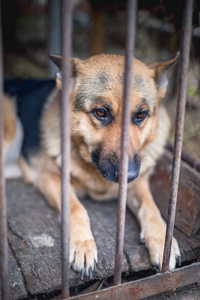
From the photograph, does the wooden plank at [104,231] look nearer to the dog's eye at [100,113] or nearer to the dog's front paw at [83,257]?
the dog's front paw at [83,257]

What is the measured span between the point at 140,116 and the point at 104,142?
366mm

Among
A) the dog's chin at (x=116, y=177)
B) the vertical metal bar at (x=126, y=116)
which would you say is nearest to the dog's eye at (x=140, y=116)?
the dog's chin at (x=116, y=177)

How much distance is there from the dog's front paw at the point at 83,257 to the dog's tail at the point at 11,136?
1.64 meters

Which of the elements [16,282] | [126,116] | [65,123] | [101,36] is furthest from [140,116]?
[101,36]

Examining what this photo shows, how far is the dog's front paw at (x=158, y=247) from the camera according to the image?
6.11ft

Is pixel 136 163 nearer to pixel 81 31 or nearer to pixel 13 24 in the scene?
pixel 81 31

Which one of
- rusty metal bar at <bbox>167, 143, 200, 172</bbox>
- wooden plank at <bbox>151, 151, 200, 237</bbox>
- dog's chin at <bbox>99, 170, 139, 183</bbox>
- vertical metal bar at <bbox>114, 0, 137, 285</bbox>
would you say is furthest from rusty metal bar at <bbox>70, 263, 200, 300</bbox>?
rusty metal bar at <bbox>167, 143, 200, 172</bbox>

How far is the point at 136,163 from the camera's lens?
195cm

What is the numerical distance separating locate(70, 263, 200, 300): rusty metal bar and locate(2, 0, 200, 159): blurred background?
181 cm

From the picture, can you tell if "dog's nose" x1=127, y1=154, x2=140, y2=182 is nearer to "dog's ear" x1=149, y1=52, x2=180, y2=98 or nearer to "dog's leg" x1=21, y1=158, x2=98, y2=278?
"dog's leg" x1=21, y1=158, x2=98, y2=278

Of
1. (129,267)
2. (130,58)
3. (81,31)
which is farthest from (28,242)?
(81,31)

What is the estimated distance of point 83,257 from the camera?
1808 millimetres

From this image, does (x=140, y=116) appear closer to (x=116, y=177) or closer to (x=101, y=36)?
(x=116, y=177)

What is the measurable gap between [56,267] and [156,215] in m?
0.83
